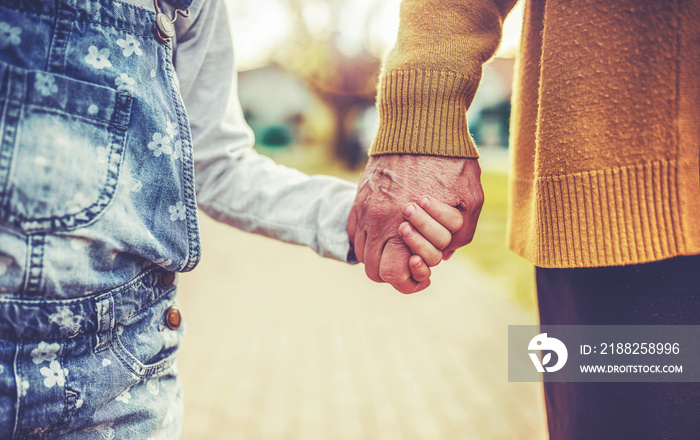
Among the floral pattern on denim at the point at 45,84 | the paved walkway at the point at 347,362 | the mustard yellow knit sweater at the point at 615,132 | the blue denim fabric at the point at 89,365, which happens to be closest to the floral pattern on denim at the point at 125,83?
the floral pattern on denim at the point at 45,84

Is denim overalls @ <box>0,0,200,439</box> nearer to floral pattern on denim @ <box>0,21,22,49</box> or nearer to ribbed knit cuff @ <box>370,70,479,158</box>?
floral pattern on denim @ <box>0,21,22,49</box>

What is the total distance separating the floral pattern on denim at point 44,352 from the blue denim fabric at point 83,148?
3.5 inches

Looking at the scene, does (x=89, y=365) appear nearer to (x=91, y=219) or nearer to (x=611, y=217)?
(x=91, y=219)

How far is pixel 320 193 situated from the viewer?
5.11 ft

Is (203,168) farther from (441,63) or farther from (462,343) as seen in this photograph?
(462,343)

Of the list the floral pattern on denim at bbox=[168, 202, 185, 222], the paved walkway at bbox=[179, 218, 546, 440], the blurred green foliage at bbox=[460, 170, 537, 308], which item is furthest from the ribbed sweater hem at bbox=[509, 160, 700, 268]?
the blurred green foliage at bbox=[460, 170, 537, 308]

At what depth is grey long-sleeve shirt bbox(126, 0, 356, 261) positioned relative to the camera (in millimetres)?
→ 1473

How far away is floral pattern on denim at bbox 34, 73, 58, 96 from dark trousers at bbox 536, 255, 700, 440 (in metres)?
1.09

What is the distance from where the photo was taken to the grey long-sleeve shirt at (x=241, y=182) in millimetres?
1473

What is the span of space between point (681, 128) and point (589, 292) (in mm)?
407

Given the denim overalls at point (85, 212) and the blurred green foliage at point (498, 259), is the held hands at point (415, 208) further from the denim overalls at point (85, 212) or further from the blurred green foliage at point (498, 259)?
the blurred green foliage at point (498, 259)

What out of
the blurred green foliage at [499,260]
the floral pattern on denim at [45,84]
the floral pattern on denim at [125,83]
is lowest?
the floral pattern on denim at [45,84]

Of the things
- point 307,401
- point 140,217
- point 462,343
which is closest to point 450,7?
point 140,217

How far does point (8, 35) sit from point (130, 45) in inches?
7.9
